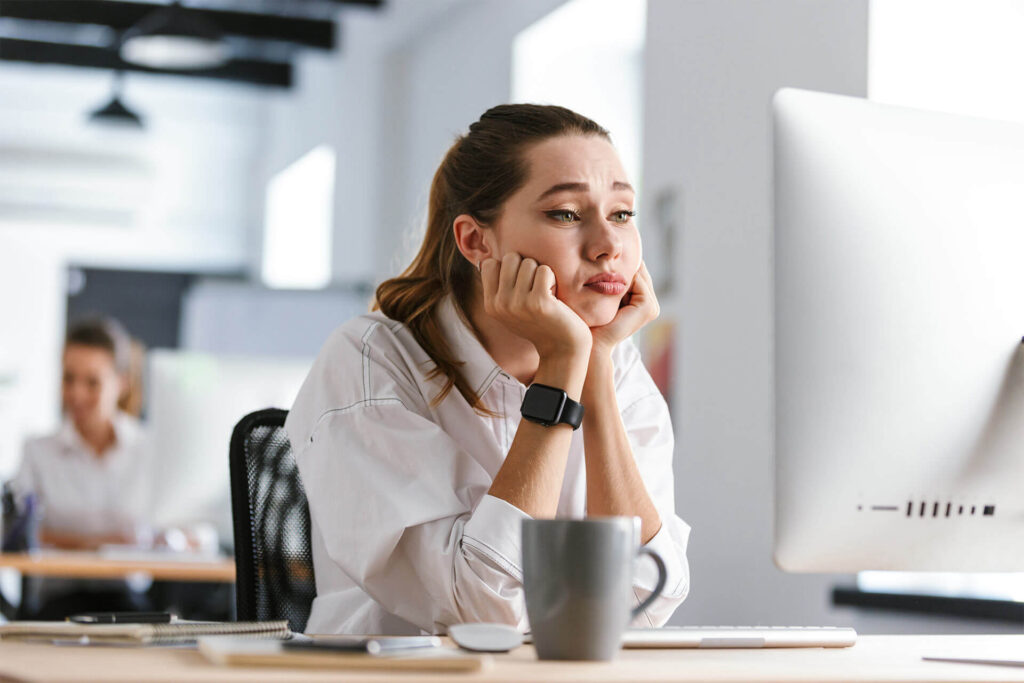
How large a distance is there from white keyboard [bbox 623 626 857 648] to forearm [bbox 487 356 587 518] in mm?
225

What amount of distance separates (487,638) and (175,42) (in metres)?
4.20

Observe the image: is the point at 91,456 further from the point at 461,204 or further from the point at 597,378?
the point at 597,378

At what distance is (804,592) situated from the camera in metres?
2.78

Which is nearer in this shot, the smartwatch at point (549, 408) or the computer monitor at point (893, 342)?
the computer monitor at point (893, 342)

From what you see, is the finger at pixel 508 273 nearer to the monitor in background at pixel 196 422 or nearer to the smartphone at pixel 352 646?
the smartphone at pixel 352 646

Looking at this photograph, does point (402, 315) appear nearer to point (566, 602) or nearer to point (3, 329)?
point (566, 602)

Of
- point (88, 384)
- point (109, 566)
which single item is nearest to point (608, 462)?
point (109, 566)

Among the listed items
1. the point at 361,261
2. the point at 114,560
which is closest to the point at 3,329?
the point at 361,261

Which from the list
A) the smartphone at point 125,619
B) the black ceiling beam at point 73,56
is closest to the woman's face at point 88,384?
the black ceiling beam at point 73,56

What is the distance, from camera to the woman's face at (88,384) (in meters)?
4.19

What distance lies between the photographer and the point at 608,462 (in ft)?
4.64

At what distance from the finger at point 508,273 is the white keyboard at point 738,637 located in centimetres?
47

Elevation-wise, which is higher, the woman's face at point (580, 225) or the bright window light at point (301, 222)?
the bright window light at point (301, 222)

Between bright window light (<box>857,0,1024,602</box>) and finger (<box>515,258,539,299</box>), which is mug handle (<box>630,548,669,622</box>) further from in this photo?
bright window light (<box>857,0,1024,602</box>)
